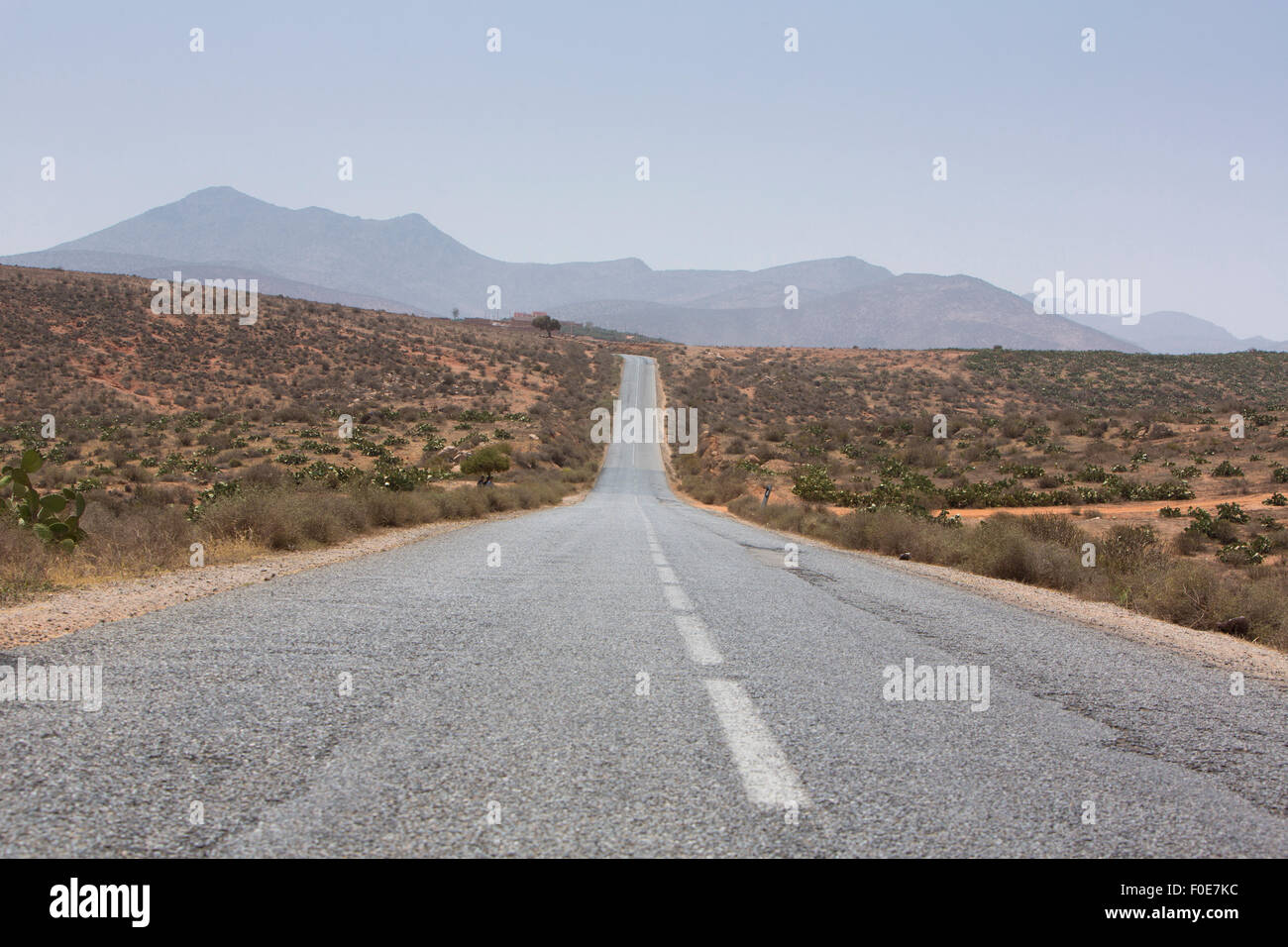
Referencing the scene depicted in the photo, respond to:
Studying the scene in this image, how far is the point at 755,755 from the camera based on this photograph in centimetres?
360

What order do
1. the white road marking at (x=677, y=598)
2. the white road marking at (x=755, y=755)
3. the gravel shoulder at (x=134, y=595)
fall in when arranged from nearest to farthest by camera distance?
the white road marking at (x=755, y=755) → the gravel shoulder at (x=134, y=595) → the white road marking at (x=677, y=598)

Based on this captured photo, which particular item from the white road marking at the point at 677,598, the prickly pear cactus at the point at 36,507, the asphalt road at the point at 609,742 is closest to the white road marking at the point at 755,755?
the asphalt road at the point at 609,742

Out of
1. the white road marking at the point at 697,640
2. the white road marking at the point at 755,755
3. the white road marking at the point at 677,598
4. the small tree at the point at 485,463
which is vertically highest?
the small tree at the point at 485,463

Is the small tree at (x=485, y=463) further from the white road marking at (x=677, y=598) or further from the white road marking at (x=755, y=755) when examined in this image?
the white road marking at (x=755, y=755)

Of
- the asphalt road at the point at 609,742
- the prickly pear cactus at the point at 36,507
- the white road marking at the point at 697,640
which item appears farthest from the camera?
the prickly pear cactus at the point at 36,507

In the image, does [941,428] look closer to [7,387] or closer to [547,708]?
[547,708]

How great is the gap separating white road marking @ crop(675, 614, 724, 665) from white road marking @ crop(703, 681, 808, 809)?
2.90ft

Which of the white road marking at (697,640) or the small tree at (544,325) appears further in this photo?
the small tree at (544,325)

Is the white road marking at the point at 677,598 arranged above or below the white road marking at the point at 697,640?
below

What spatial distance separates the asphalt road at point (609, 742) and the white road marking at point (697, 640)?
2.0 inches

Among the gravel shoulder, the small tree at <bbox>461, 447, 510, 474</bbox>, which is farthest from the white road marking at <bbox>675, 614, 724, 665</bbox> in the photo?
the small tree at <bbox>461, 447, 510, 474</bbox>

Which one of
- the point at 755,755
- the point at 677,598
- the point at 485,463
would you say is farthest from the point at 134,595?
the point at 485,463

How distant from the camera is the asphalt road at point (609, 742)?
2797 mm

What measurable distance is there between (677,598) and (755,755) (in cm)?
490
